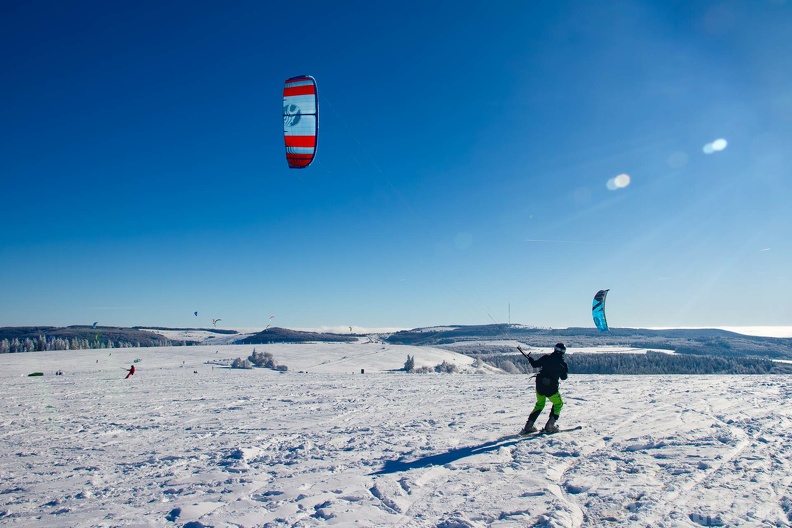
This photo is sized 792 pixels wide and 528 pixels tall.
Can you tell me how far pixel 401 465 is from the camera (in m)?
5.88

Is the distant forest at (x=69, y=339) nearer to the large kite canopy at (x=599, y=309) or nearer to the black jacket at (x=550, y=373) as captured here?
the large kite canopy at (x=599, y=309)

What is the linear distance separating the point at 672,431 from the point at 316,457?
5938mm

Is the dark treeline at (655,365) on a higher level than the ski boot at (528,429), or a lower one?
lower

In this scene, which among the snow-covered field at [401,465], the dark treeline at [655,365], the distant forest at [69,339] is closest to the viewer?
the snow-covered field at [401,465]

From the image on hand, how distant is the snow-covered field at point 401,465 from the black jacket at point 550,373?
0.80 meters

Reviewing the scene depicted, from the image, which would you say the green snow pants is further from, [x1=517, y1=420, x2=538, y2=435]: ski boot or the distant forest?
the distant forest

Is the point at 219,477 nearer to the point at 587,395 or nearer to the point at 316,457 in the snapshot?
the point at 316,457

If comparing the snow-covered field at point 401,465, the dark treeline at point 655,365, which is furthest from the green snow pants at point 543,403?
the dark treeline at point 655,365

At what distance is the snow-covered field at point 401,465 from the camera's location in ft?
13.8

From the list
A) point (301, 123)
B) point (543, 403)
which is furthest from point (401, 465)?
point (301, 123)

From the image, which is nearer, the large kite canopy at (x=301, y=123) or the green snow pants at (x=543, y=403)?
the green snow pants at (x=543, y=403)

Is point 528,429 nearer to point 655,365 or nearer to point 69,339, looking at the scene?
point 655,365

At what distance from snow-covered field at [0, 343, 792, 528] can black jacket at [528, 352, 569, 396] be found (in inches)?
31.6

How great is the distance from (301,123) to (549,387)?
963 cm
